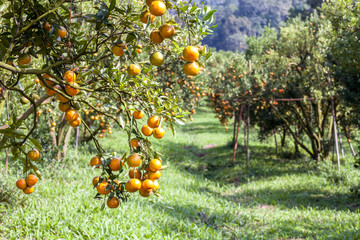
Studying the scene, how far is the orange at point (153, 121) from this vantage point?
4.85 feet

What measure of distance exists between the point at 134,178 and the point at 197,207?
481 cm

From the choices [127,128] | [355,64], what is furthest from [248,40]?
[127,128]

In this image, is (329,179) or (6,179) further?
(329,179)

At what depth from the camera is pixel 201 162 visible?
41.0 ft

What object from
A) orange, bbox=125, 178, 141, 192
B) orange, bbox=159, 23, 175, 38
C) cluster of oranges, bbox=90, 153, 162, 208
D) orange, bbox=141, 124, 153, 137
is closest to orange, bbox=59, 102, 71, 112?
cluster of oranges, bbox=90, 153, 162, 208

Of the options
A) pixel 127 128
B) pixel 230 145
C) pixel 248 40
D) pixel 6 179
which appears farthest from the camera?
pixel 248 40

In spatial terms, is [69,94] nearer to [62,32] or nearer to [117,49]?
[117,49]

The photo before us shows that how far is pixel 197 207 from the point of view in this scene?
6039 millimetres

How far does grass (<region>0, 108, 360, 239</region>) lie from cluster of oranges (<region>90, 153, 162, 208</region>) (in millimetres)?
1492

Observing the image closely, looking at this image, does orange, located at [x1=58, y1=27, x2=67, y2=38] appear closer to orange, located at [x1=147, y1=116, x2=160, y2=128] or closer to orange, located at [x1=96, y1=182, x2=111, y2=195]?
orange, located at [x1=147, y1=116, x2=160, y2=128]

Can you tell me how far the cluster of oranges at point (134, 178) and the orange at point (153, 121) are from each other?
0.17m

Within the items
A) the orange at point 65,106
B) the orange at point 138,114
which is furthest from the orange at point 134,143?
the orange at point 65,106

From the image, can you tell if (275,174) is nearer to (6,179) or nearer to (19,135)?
(6,179)

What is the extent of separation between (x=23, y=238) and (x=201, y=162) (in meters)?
9.32
